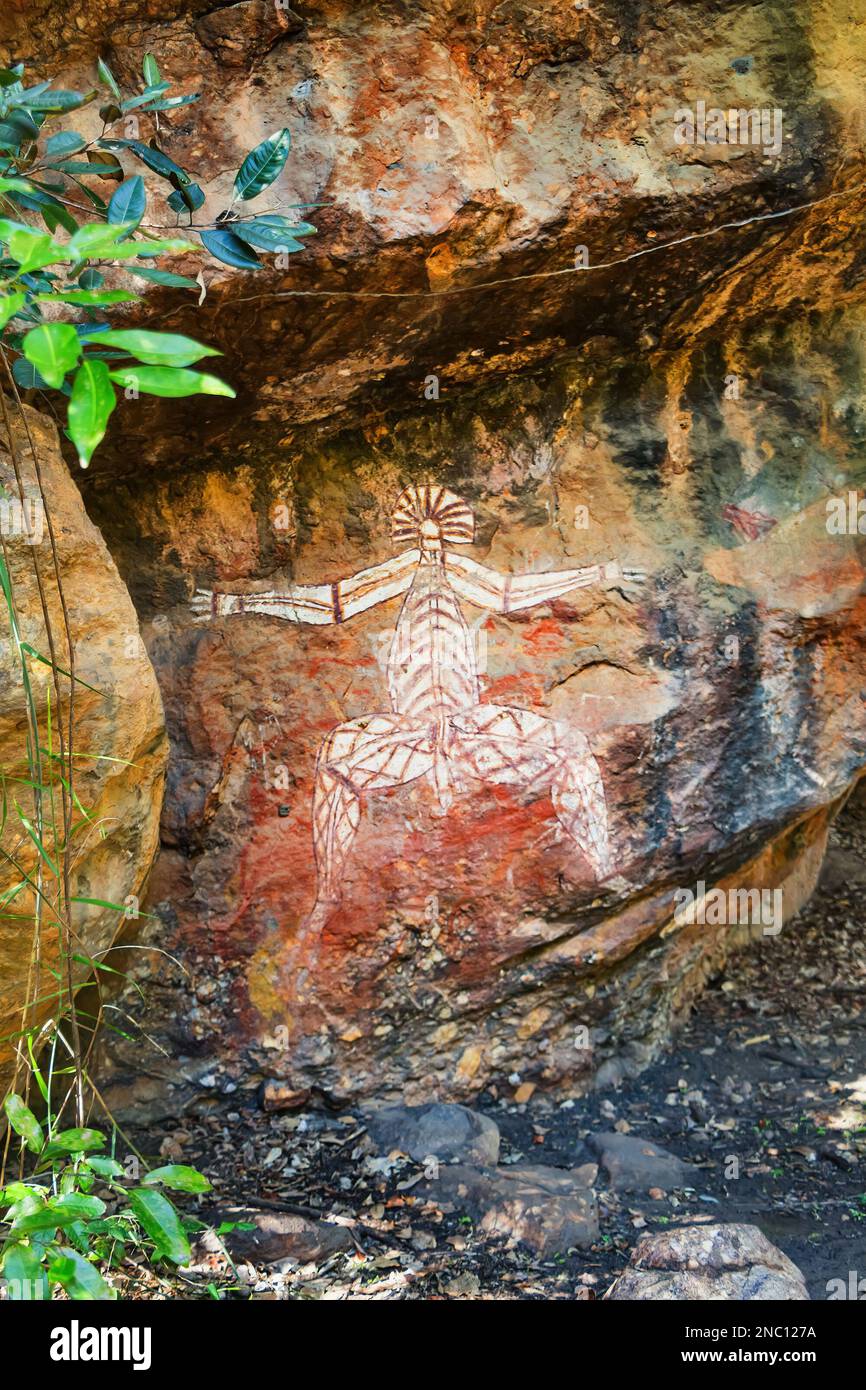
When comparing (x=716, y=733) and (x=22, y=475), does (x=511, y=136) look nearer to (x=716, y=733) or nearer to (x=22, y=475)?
(x=22, y=475)

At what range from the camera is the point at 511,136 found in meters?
2.92

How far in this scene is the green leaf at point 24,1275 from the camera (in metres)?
1.40

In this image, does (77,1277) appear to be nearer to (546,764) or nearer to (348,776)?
(348,776)

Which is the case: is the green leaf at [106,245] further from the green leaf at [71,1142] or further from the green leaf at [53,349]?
the green leaf at [71,1142]

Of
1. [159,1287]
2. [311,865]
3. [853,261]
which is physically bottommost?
[159,1287]

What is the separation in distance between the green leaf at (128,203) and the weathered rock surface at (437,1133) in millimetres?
2583

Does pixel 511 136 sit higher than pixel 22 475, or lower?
higher

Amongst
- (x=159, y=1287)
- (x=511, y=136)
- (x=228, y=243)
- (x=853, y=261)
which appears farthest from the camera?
(x=853, y=261)

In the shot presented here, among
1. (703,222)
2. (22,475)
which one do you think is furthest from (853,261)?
(22,475)

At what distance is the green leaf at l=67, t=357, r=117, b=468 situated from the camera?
111cm

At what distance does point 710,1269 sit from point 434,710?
5.81 ft

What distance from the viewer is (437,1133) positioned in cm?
321

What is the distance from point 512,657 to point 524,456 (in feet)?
2.18

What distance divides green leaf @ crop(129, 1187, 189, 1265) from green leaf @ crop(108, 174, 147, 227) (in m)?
1.48
